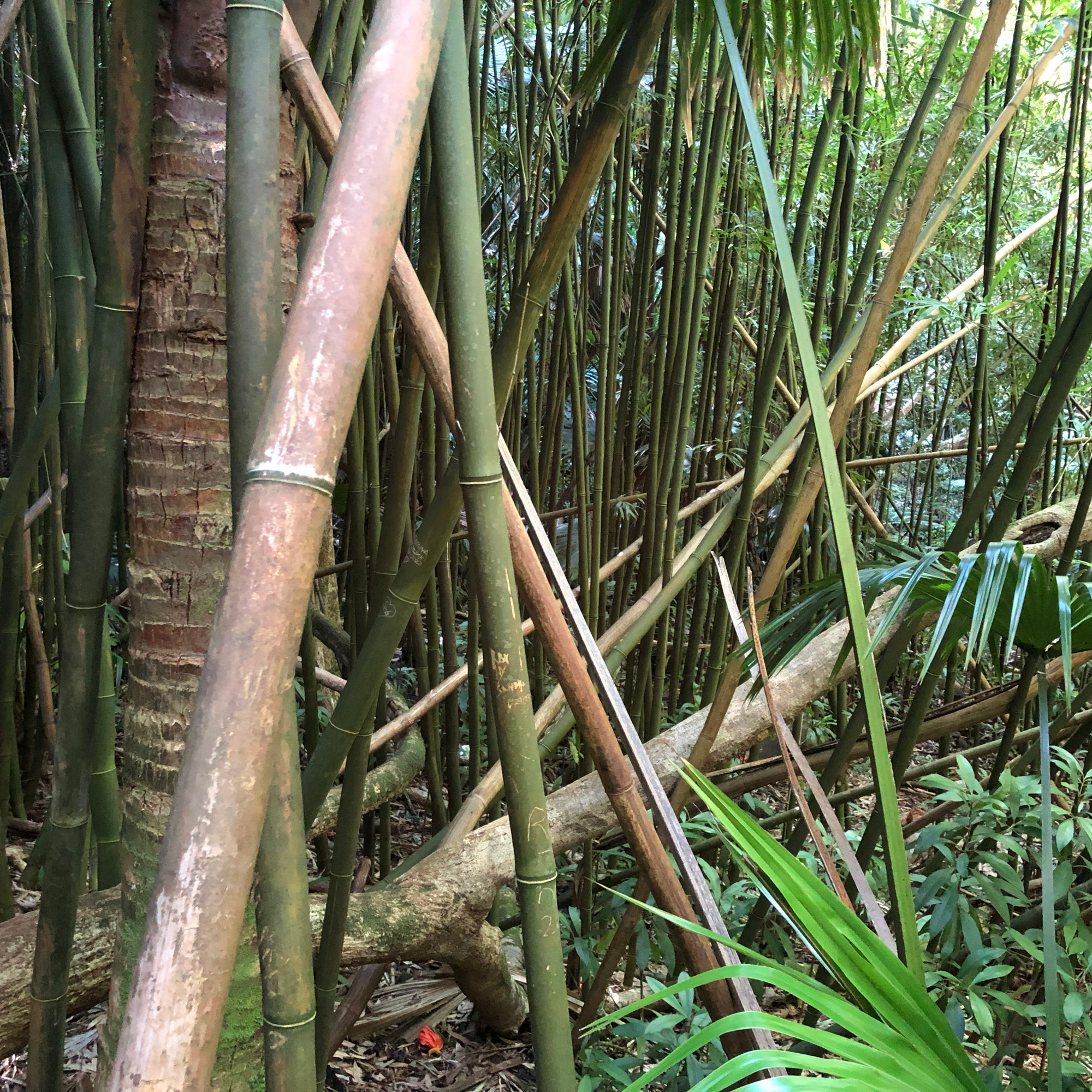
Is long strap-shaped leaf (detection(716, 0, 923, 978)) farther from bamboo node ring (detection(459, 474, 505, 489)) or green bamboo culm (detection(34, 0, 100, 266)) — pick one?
green bamboo culm (detection(34, 0, 100, 266))

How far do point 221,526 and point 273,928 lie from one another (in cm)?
44

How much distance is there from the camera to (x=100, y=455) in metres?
0.69

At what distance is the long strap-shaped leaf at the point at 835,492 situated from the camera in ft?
1.89

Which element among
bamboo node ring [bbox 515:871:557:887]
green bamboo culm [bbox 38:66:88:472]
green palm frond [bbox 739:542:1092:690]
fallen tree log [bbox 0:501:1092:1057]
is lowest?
fallen tree log [bbox 0:501:1092:1057]

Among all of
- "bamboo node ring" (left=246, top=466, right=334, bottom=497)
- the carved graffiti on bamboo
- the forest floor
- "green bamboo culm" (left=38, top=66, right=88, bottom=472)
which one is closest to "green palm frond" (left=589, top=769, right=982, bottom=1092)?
the carved graffiti on bamboo

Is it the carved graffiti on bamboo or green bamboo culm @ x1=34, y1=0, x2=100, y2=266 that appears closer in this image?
the carved graffiti on bamboo

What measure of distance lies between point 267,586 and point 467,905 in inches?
46.2

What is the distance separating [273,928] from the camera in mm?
483

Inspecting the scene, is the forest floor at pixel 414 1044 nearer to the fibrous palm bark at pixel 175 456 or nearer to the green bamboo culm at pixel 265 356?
the fibrous palm bark at pixel 175 456

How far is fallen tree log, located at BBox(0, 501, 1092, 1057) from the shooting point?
1.08 meters

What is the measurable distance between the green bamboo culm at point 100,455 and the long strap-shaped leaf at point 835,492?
1.53ft

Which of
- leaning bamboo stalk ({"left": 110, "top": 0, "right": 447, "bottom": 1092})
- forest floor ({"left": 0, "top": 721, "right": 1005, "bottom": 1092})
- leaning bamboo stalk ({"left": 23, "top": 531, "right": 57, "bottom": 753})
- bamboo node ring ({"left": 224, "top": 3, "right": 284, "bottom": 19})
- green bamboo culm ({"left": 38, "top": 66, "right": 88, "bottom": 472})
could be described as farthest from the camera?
leaning bamboo stalk ({"left": 23, "top": 531, "right": 57, "bottom": 753})

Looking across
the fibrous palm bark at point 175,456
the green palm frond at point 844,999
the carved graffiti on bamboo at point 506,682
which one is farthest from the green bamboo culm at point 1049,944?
the fibrous palm bark at point 175,456

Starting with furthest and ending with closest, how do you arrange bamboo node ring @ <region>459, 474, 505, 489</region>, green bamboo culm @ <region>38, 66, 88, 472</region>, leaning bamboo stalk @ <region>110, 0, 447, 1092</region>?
green bamboo culm @ <region>38, 66, 88, 472</region> → bamboo node ring @ <region>459, 474, 505, 489</region> → leaning bamboo stalk @ <region>110, 0, 447, 1092</region>
